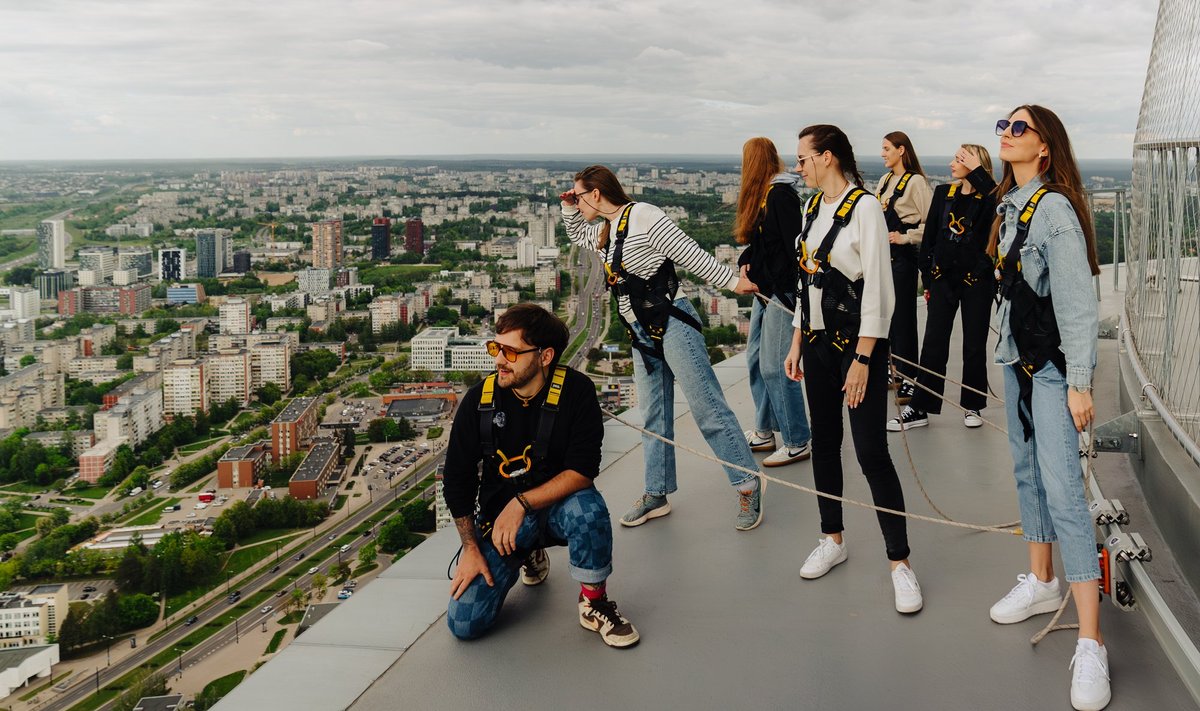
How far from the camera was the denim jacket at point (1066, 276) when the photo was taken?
1.98 meters

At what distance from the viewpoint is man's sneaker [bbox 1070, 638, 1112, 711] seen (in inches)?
76.9

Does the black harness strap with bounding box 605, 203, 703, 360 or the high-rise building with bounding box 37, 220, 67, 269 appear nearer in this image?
the black harness strap with bounding box 605, 203, 703, 360

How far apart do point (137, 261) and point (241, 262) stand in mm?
5567

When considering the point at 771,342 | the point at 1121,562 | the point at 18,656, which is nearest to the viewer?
the point at 1121,562

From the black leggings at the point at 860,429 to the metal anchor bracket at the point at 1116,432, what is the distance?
928 millimetres

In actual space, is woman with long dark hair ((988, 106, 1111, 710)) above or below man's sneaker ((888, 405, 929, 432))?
above

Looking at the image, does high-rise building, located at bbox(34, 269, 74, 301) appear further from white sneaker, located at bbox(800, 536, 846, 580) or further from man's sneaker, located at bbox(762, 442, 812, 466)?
white sneaker, located at bbox(800, 536, 846, 580)

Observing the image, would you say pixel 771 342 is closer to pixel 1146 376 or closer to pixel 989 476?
pixel 989 476

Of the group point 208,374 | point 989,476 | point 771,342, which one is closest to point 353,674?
point 771,342

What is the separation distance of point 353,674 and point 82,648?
14.4 metres

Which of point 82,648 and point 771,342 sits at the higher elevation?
point 771,342

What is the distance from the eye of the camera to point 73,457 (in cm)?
2950

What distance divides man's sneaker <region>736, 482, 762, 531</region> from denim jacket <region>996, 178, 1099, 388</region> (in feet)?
4.26

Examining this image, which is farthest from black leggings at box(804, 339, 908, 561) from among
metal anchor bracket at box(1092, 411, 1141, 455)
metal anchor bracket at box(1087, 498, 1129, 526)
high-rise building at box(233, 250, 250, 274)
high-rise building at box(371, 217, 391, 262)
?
high-rise building at box(233, 250, 250, 274)
